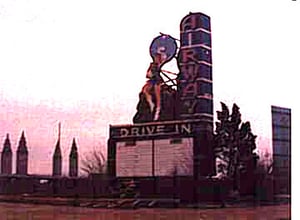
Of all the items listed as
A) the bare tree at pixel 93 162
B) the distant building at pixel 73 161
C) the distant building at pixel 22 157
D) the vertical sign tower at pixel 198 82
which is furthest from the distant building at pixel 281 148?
the distant building at pixel 22 157

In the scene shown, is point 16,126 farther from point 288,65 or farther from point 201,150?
point 288,65

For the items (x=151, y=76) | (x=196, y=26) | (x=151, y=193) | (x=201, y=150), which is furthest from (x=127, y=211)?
(x=196, y=26)

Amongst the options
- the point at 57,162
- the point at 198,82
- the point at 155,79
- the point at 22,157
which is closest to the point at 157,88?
the point at 155,79

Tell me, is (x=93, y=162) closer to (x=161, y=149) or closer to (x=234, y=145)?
(x=161, y=149)

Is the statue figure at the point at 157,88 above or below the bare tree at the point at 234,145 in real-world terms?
above

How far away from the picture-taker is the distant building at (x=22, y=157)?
2963 mm

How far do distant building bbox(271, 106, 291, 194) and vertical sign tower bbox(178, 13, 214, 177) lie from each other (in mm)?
305

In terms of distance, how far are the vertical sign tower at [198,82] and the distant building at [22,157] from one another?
30.6 inches

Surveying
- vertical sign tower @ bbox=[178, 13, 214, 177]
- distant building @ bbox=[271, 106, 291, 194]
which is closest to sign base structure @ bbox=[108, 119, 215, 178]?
vertical sign tower @ bbox=[178, 13, 214, 177]

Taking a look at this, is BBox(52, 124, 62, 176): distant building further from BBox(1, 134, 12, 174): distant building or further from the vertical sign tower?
the vertical sign tower

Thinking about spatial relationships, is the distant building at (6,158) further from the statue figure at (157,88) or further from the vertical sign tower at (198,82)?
the vertical sign tower at (198,82)

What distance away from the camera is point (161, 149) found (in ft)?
9.56

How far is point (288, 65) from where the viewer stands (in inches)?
114

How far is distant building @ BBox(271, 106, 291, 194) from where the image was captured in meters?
2.87
